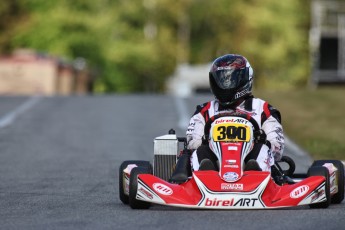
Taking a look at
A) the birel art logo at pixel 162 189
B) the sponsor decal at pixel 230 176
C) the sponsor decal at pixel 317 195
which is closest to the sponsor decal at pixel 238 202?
the sponsor decal at pixel 230 176

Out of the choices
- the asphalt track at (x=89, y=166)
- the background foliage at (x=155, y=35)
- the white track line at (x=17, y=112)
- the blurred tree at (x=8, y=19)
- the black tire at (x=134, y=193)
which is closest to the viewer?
the asphalt track at (x=89, y=166)

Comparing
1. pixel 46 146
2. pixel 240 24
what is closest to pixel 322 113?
pixel 46 146

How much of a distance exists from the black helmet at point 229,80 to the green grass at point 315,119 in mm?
7927

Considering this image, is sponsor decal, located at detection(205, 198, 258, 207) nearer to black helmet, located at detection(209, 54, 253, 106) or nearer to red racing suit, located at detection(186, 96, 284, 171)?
red racing suit, located at detection(186, 96, 284, 171)

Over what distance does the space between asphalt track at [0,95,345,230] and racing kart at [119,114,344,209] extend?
11 centimetres

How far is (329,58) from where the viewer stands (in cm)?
6988

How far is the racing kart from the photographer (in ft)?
35.7

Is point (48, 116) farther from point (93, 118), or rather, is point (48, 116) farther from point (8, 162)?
point (8, 162)

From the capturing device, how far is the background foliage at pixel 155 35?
2726 inches

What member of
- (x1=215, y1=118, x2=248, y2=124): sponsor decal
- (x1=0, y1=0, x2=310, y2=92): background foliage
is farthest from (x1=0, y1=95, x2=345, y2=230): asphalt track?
(x1=0, y1=0, x2=310, y2=92): background foliage

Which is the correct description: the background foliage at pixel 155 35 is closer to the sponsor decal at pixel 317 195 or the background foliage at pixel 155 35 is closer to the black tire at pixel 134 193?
the black tire at pixel 134 193

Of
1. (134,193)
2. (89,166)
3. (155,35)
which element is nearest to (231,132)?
(134,193)

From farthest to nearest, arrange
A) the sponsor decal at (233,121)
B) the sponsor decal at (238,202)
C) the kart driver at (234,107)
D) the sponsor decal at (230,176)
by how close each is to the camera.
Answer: the kart driver at (234,107) → the sponsor decal at (233,121) → the sponsor decal at (230,176) → the sponsor decal at (238,202)

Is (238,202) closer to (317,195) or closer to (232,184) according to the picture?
→ (232,184)
